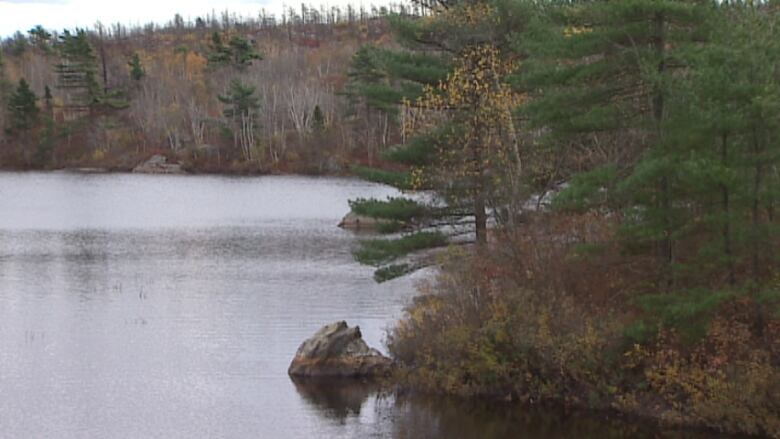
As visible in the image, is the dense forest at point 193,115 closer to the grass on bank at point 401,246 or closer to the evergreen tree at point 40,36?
the evergreen tree at point 40,36

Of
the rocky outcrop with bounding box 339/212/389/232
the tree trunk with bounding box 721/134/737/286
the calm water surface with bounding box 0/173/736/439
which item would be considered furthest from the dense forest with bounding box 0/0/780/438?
the rocky outcrop with bounding box 339/212/389/232

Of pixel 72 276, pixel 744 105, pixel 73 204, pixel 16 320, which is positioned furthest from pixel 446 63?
pixel 73 204

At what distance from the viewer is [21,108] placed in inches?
3920

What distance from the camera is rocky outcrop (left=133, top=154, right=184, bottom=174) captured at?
9388 centimetres

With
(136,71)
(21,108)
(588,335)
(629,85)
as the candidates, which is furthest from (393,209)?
(136,71)

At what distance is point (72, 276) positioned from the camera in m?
39.4

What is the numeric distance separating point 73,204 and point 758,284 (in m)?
55.1

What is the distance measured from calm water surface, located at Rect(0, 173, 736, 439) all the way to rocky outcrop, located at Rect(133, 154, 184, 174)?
33.3 m

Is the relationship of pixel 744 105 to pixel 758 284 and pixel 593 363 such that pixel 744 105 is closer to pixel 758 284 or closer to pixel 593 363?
pixel 758 284

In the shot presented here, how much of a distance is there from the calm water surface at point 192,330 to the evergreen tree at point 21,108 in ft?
142

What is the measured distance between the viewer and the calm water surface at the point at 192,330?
21859mm

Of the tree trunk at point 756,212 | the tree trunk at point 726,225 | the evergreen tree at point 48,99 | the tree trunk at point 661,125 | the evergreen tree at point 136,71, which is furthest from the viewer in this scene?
the evergreen tree at point 136,71

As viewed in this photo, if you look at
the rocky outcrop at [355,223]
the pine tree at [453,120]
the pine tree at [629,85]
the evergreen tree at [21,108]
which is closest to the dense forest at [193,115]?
the evergreen tree at [21,108]

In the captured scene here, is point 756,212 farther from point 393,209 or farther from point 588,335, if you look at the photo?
point 393,209
